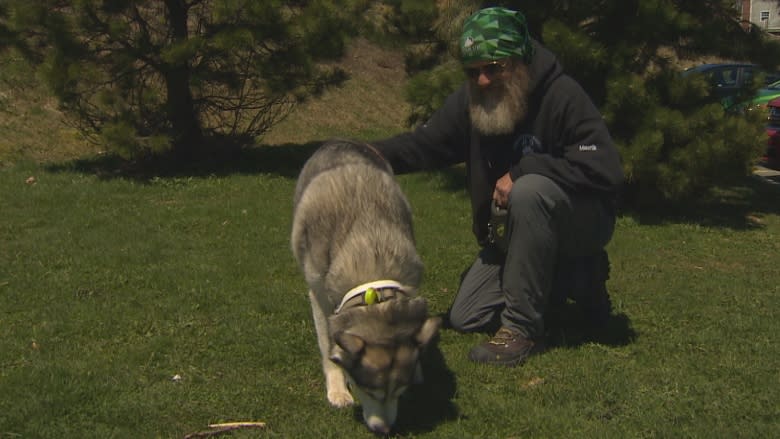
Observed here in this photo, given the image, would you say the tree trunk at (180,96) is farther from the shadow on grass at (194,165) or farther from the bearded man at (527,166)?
the bearded man at (527,166)

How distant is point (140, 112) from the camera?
10.7 metres

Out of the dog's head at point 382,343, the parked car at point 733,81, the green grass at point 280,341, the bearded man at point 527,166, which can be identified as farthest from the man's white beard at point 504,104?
the parked car at point 733,81

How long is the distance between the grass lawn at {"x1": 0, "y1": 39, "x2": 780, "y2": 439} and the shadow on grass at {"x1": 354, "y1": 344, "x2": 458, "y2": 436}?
0.01m

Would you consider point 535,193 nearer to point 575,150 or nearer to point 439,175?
point 575,150

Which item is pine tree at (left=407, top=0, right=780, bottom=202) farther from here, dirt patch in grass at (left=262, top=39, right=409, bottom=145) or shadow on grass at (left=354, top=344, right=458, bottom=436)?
shadow on grass at (left=354, top=344, right=458, bottom=436)

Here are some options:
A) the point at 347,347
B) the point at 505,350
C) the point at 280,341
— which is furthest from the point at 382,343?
the point at 280,341

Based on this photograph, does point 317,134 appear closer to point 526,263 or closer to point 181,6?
point 181,6

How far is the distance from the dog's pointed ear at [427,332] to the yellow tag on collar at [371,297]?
0.25m

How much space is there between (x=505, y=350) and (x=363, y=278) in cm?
130

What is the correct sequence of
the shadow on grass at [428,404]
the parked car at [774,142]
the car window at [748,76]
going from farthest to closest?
1. the parked car at [774,142]
2. the car window at [748,76]
3. the shadow on grass at [428,404]

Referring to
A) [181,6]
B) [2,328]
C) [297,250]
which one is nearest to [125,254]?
[2,328]

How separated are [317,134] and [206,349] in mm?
10455

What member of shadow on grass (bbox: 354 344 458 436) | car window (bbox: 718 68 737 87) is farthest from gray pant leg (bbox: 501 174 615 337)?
car window (bbox: 718 68 737 87)

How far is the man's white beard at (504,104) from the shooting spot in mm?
4770
